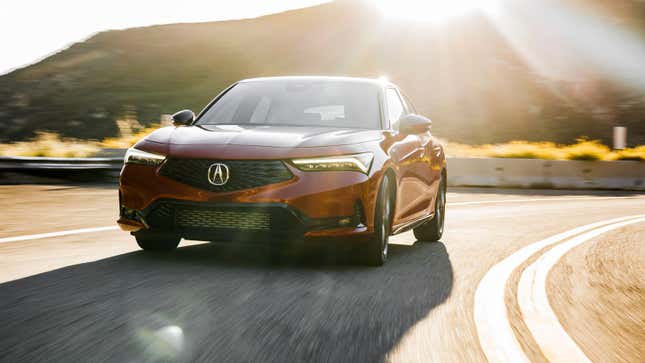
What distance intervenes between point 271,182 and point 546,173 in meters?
17.0

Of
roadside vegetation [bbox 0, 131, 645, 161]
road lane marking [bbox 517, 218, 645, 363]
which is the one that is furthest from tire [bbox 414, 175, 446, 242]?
roadside vegetation [bbox 0, 131, 645, 161]

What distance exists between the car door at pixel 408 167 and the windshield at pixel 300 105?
271mm

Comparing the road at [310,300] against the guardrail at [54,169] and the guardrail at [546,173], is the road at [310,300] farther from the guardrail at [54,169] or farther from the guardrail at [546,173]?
the guardrail at [546,173]

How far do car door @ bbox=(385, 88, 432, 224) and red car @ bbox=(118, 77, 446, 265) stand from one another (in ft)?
0.12

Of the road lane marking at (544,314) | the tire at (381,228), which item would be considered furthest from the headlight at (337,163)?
the road lane marking at (544,314)

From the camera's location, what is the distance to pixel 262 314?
5.31 meters

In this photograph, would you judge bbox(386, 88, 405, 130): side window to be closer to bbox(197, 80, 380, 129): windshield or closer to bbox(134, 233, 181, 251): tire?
bbox(197, 80, 380, 129): windshield

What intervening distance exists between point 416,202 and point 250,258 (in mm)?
1856

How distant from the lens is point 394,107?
882 cm

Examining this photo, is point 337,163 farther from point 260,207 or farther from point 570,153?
point 570,153

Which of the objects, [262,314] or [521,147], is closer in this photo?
[262,314]

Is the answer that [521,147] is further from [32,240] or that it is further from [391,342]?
[391,342]

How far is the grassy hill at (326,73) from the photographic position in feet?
199

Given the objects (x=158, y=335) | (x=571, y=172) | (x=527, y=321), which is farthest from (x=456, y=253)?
(x=571, y=172)
